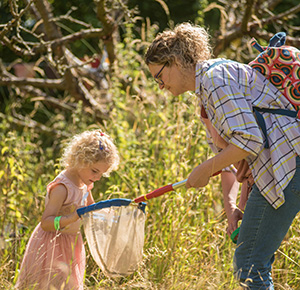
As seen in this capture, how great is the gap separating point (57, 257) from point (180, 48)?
1235mm

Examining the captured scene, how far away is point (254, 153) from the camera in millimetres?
1815

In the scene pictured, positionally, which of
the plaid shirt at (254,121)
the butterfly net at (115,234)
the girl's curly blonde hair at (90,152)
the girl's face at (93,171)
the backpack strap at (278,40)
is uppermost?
the backpack strap at (278,40)

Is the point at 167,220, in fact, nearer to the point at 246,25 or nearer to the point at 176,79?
the point at 176,79

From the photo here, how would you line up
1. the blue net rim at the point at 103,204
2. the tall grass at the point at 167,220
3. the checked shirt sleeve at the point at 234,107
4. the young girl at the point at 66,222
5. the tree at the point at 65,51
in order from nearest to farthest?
the checked shirt sleeve at the point at 234,107, the blue net rim at the point at 103,204, the young girl at the point at 66,222, the tall grass at the point at 167,220, the tree at the point at 65,51

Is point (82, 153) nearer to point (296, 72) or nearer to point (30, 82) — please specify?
point (296, 72)

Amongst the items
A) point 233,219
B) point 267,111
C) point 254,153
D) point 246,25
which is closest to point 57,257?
point 233,219

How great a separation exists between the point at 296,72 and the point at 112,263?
4.11 ft

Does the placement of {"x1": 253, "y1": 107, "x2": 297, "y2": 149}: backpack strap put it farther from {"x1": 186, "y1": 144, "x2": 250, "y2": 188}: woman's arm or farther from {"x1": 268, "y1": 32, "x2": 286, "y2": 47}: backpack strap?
{"x1": 268, "y1": 32, "x2": 286, "y2": 47}: backpack strap

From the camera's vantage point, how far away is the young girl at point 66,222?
2.37 meters

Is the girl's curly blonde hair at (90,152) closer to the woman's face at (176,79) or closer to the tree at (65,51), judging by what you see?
the woman's face at (176,79)

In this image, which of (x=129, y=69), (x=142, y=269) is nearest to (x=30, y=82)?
(x=129, y=69)

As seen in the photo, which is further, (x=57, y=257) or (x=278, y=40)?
(x=57, y=257)

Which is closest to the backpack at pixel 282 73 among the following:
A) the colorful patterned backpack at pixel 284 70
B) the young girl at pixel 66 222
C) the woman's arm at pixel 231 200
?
the colorful patterned backpack at pixel 284 70

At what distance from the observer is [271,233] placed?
6.17 feet
